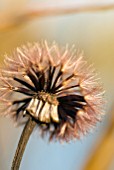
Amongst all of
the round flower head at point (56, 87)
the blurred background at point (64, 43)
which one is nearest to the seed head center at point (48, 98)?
the round flower head at point (56, 87)

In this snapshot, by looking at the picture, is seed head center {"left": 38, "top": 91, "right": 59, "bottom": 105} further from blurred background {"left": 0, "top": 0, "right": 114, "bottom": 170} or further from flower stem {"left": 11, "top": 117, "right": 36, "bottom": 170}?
blurred background {"left": 0, "top": 0, "right": 114, "bottom": 170}

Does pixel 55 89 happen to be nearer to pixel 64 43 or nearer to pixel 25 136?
pixel 25 136

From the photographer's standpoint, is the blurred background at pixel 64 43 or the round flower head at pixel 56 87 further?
the blurred background at pixel 64 43

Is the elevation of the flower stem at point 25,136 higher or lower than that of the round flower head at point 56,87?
lower

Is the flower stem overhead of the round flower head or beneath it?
beneath

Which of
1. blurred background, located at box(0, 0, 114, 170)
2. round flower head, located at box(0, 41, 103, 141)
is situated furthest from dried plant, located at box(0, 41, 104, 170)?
blurred background, located at box(0, 0, 114, 170)

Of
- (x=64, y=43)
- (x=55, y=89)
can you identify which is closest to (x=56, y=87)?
(x=55, y=89)

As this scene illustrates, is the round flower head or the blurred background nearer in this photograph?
the round flower head

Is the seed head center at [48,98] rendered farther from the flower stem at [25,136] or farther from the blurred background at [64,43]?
the blurred background at [64,43]
